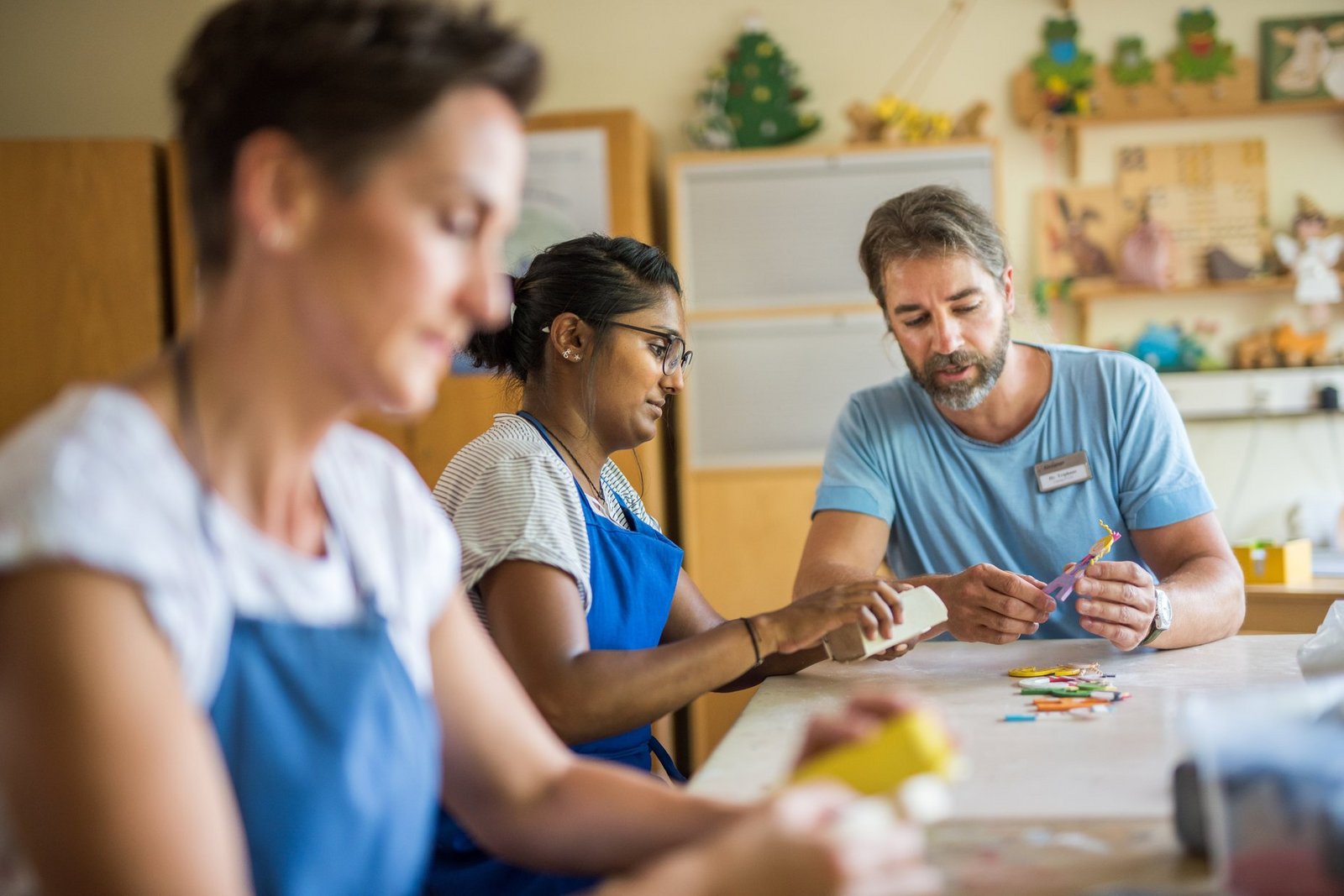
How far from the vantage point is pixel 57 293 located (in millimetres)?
3951

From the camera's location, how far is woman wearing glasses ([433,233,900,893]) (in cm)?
151

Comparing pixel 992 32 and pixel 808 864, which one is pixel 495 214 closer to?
pixel 808 864

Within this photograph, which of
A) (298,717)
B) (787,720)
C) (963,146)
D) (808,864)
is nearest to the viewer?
(808,864)

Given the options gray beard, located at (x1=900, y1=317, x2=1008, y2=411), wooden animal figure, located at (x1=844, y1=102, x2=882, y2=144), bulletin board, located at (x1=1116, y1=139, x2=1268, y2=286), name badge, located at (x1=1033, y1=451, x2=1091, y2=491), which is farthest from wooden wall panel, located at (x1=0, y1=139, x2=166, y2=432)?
bulletin board, located at (x1=1116, y1=139, x2=1268, y2=286)

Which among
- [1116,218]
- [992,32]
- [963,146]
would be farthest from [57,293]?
[1116,218]

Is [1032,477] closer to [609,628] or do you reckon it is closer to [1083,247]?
[609,628]

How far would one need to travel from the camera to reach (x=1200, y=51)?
13.3 feet

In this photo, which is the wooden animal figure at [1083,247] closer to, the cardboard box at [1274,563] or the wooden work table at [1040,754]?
the cardboard box at [1274,563]

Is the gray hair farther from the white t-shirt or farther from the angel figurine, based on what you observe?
the angel figurine

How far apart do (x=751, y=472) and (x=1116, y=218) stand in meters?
1.52

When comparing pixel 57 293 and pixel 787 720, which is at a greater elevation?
pixel 57 293

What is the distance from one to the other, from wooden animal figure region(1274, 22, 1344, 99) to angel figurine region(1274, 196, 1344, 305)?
0.41m

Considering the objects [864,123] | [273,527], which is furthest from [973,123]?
[273,527]

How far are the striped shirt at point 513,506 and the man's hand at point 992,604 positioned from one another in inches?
23.8
